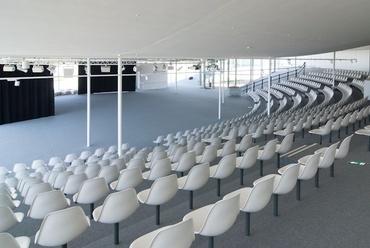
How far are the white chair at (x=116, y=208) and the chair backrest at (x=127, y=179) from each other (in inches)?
49.9

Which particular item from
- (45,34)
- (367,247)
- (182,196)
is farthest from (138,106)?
(367,247)

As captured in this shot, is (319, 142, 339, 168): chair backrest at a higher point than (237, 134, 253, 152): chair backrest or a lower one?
higher

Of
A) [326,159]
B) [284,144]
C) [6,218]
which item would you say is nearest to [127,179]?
[6,218]

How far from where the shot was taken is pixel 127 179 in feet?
17.3

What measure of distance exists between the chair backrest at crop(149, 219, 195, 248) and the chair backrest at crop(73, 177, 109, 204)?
218cm

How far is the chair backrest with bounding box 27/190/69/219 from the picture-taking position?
13.8ft

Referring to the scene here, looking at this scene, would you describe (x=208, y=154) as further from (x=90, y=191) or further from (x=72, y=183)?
(x=90, y=191)

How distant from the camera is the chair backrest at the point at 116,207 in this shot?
3.75 m

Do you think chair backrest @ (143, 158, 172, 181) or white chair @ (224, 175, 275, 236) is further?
chair backrest @ (143, 158, 172, 181)

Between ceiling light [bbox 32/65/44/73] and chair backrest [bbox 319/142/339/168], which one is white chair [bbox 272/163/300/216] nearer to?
chair backrest [bbox 319/142/339/168]

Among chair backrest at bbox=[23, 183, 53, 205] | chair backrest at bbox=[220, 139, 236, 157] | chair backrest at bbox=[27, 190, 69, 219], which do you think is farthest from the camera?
chair backrest at bbox=[220, 139, 236, 157]

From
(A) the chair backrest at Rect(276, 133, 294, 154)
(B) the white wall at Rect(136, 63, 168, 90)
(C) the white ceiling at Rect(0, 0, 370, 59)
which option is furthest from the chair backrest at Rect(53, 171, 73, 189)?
(B) the white wall at Rect(136, 63, 168, 90)

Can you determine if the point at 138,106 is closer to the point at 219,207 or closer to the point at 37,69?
the point at 37,69

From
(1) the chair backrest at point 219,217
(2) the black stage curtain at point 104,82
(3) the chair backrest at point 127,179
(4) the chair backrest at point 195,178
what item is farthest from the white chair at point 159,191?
(2) the black stage curtain at point 104,82
